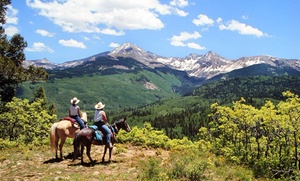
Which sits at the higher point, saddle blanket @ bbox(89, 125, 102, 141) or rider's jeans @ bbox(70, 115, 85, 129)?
rider's jeans @ bbox(70, 115, 85, 129)

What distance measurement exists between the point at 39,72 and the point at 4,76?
159 inches

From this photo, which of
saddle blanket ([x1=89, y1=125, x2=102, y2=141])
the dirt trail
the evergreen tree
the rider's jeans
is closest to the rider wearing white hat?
saddle blanket ([x1=89, y1=125, x2=102, y2=141])

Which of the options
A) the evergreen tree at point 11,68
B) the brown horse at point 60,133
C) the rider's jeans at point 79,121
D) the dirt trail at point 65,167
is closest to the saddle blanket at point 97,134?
the dirt trail at point 65,167

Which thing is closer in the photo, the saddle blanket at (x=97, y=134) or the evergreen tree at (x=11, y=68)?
the saddle blanket at (x=97, y=134)

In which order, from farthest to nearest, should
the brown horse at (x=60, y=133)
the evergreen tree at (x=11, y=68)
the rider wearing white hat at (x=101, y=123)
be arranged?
the evergreen tree at (x=11, y=68) < the brown horse at (x=60, y=133) < the rider wearing white hat at (x=101, y=123)

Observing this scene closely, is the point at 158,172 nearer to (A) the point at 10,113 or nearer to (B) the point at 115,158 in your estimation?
(B) the point at 115,158

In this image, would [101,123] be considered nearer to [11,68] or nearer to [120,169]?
[120,169]

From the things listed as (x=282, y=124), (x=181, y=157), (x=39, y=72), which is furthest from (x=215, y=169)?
(x=39, y=72)

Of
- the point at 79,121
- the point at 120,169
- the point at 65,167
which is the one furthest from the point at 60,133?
the point at 120,169

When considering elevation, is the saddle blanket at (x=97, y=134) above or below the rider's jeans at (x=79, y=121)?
below

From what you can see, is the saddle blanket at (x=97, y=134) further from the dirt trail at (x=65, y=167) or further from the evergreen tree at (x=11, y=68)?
the evergreen tree at (x=11, y=68)

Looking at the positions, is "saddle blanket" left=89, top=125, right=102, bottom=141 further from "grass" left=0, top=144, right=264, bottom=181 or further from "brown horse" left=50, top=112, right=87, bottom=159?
"brown horse" left=50, top=112, right=87, bottom=159

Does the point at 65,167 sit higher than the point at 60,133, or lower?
lower

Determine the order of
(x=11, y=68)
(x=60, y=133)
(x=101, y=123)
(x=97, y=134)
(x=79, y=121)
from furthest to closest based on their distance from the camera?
(x=11, y=68), (x=79, y=121), (x=60, y=133), (x=101, y=123), (x=97, y=134)
